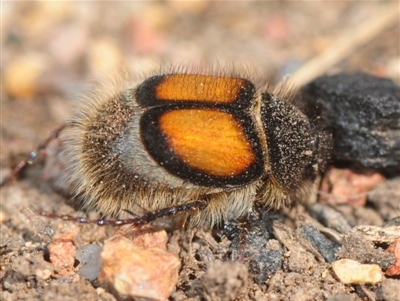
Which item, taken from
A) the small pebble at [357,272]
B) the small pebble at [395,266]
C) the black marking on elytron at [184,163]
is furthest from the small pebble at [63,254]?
the small pebble at [395,266]

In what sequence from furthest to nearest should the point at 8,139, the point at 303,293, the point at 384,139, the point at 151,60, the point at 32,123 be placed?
the point at 151,60
the point at 32,123
the point at 8,139
the point at 384,139
the point at 303,293

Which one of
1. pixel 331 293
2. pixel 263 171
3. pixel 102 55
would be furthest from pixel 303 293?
pixel 102 55

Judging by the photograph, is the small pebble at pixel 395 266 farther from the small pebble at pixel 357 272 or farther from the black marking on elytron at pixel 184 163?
the black marking on elytron at pixel 184 163

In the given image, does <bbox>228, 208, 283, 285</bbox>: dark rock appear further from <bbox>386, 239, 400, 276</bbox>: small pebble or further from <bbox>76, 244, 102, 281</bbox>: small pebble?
Answer: <bbox>76, 244, 102, 281</bbox>: small pebble

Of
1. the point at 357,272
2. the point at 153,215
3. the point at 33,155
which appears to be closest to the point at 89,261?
the point at 153,215

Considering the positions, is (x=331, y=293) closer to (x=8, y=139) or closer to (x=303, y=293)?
(x=303, y=293)

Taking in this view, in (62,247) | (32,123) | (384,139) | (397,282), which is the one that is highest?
(384,139)

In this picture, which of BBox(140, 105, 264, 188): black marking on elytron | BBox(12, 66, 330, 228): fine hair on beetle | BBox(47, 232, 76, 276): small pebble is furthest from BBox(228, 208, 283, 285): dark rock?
BBox(47, 232, 76, 276): small pebble
